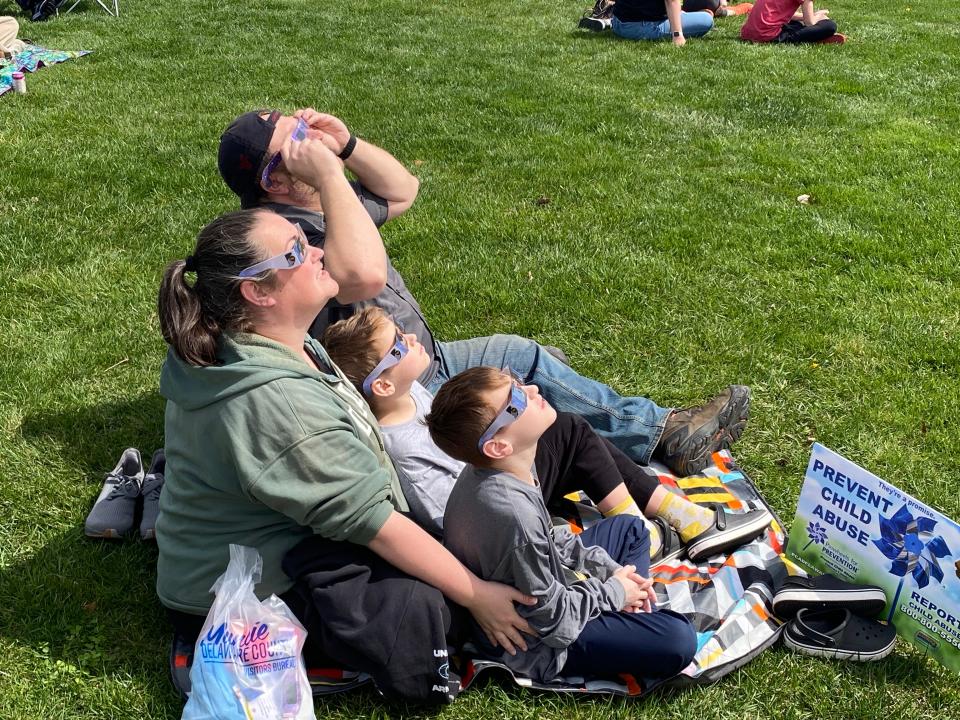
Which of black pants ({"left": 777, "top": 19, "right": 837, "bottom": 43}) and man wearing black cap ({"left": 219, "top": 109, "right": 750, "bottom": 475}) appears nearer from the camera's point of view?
man wearing black cap ({"left": 219, "top": 109, "right": 750, "bottom": 475})

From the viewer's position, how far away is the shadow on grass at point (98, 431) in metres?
4.01

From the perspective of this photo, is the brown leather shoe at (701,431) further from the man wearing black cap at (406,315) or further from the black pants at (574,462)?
the black pants at (574,462)

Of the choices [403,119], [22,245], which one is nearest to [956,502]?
[22,245]

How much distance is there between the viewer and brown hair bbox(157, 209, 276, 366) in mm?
2537

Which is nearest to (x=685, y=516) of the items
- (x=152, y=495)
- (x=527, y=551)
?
(x=527, y=551)

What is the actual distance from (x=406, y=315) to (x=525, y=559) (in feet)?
4.15

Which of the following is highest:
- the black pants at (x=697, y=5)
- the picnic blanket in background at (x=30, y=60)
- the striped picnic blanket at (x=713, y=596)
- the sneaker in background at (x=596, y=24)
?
the black pants at (x=697, y=5)

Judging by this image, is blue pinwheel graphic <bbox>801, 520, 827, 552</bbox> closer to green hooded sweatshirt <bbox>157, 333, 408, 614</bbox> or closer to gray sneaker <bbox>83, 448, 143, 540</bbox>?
green hooded sweatshirt <bbox>157, 333, 408, 614</bbox>

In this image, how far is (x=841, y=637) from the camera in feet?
9.68

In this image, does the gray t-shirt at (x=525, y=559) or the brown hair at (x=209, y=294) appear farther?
the gray t-shirt at (x=525, y=559)

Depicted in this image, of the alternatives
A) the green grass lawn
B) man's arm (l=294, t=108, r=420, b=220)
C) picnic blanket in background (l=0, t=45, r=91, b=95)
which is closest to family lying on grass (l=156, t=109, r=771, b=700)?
man's arm (l=294, t=108, r=420, b=220)

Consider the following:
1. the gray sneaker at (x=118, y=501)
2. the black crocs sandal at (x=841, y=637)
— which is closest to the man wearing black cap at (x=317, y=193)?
the gray sneaker at (x=118, y=501)

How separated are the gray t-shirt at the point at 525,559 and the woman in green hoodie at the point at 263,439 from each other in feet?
0.20

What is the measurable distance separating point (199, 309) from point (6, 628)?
141 centimetres
